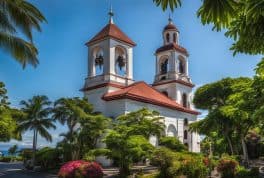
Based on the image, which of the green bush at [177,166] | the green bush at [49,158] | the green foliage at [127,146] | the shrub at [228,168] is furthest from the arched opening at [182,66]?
the shrub at [228,168]

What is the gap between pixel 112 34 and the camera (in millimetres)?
38188

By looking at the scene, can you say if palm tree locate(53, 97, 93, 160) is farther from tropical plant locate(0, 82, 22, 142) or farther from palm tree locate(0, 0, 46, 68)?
palm tree locate(0, 0, 46, 68)

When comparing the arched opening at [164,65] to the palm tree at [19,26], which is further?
the arched opening at [164,65]

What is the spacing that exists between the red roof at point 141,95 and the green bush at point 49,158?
7841 mm

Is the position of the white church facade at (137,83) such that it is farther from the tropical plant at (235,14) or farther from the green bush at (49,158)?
the tropical plant at (235,14)

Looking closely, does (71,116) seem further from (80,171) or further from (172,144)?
(80,171)

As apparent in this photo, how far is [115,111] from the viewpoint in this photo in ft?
113

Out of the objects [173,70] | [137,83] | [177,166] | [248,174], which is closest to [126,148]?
[177,166]

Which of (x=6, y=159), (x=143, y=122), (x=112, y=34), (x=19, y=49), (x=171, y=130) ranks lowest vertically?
(x=6, y=159)

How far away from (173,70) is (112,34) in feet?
32.5

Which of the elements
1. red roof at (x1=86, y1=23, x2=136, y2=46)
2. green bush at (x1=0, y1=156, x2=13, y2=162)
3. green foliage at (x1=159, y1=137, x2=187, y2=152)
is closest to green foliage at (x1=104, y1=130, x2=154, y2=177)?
green foliage at (x1=159, y1=137, x2=187, y2=152)

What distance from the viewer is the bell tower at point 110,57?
122 ft

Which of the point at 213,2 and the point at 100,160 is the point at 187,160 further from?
the point at 213,2

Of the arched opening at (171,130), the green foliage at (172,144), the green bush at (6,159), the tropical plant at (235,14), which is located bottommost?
the green bush at (6,159)
